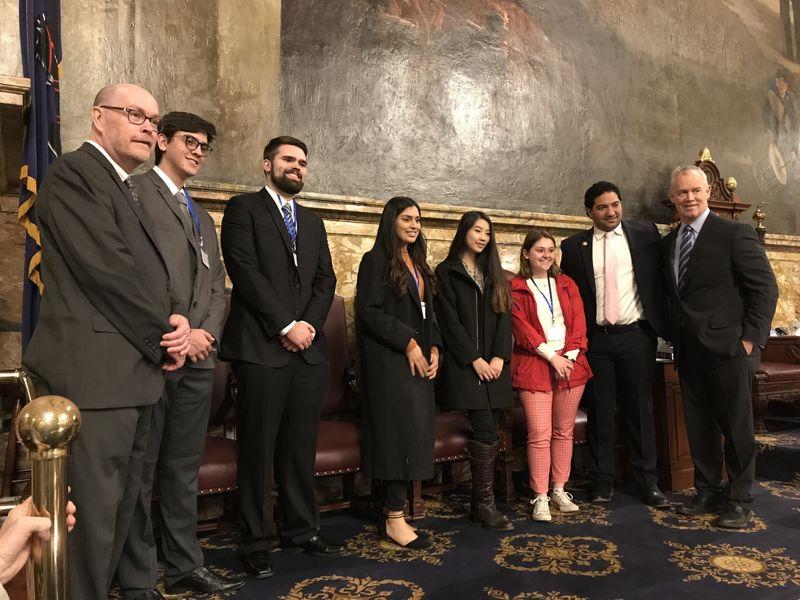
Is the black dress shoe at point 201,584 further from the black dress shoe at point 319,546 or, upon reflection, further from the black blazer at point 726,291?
the black blazer at point 726,291

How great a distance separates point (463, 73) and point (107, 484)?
4192 millimetres

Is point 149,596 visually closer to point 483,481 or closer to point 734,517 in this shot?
point 483,481

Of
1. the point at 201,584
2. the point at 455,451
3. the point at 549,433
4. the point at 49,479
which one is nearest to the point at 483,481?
the point at 455,451

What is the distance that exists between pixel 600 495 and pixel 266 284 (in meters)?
2.45

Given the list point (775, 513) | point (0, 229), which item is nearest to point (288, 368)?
point (0, 229)

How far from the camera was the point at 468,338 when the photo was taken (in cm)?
345

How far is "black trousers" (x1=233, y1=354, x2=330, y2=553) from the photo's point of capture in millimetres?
2748

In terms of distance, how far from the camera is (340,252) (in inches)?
173

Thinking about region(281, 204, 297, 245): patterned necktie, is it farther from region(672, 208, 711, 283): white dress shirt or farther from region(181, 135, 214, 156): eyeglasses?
region(672, 208, 711, 283): white dress shirt

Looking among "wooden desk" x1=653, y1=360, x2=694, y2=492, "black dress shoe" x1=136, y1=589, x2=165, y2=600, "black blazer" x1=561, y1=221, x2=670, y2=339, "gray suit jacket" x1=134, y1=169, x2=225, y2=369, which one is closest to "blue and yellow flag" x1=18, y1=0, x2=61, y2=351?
"gray suit jacket" x1=134, y1=169, x2=225, y2=369

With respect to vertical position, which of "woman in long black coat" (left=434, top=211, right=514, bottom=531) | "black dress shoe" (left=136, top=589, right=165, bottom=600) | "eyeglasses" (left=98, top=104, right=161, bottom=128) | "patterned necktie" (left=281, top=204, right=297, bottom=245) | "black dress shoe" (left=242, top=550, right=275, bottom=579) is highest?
"eyeglasses" (left=98, top=104, right=161, bottom=128)

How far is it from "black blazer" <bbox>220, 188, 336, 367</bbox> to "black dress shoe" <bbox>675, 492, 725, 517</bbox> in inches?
89.0

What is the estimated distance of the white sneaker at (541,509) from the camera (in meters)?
3.43

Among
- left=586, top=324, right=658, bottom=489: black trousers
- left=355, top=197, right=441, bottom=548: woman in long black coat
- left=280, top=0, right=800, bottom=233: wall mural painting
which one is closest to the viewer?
left=355, top=197, right=441, bottom=548: woman in long black coat
